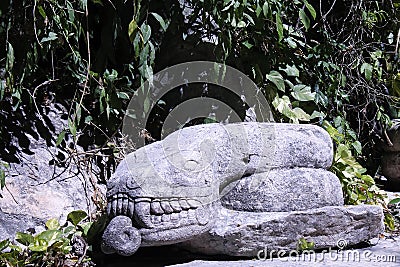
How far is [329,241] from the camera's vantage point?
2197mm

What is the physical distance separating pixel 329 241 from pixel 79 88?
4.41 feet

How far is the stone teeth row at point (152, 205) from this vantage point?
1.89 meters

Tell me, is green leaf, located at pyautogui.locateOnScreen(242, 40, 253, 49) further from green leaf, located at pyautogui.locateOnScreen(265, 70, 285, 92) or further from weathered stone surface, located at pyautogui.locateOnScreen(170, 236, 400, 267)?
weathered stone surface, located at pyautogui.locateOnScreen(170, 236, 400, 267)

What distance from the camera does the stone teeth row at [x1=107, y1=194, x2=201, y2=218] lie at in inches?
74.2

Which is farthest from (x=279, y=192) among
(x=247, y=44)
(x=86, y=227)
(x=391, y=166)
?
(x=391, y=166)

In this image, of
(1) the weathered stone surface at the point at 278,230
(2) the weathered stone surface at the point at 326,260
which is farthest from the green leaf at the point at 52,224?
(1) the weathered stone surface at the point at 278,230

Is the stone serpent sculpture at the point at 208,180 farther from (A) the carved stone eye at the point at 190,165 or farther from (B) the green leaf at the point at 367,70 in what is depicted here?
(B) the green leaf at the point at 367,70

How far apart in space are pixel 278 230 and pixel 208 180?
0.33 m

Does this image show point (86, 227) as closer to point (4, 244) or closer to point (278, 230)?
point (4, 244)

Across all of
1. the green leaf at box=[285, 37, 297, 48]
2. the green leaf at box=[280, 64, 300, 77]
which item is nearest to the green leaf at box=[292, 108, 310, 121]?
the green leaf at box=[280, 64, 300, 77]

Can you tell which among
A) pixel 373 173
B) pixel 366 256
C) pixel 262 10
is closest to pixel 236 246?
pixel 366 256

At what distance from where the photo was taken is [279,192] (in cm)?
216

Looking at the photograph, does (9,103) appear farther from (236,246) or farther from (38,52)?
(236,246)

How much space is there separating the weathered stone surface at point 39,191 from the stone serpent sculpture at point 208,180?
52 cm
